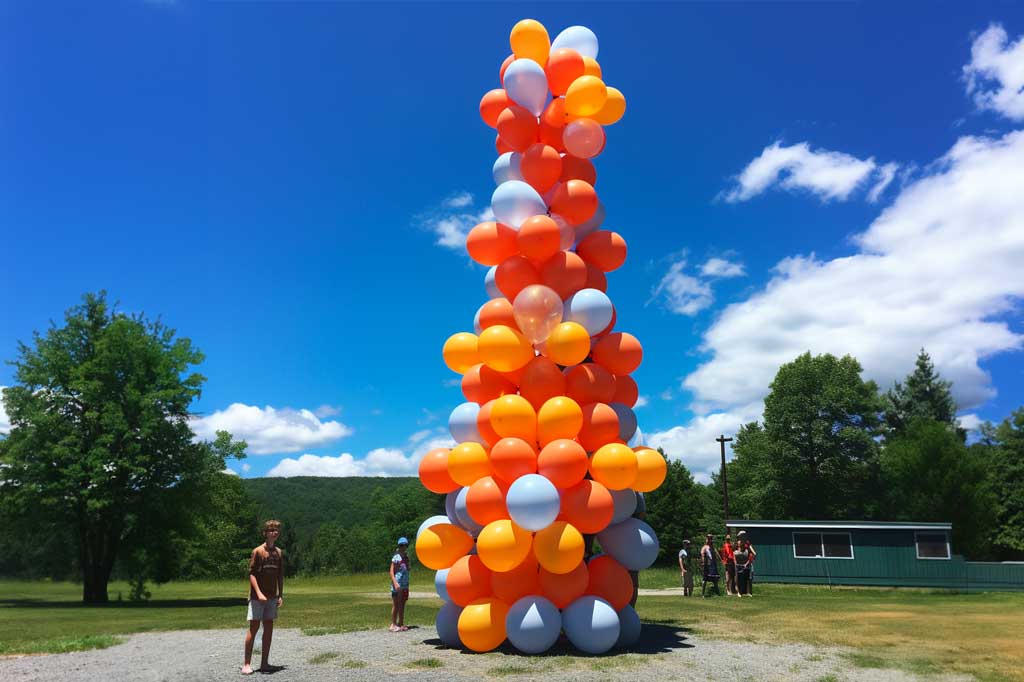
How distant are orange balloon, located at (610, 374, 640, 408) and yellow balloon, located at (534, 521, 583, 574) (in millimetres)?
2546

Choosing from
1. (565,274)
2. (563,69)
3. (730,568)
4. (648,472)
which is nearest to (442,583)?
(648,472)

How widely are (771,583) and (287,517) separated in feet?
255

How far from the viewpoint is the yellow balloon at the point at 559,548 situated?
Answer: 853 cm

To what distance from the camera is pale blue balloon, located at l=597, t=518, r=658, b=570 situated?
9.35 m

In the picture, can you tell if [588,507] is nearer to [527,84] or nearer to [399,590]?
[399,590]

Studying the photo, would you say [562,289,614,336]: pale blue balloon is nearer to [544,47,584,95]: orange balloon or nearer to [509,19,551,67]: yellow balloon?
[544,47,584,95]: orange balloon

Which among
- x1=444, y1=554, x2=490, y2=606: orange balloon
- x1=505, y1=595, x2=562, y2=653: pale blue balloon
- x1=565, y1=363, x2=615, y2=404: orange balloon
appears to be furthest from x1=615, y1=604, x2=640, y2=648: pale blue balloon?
x1=565, y1=363, x2=615, y2=404: orange balloon

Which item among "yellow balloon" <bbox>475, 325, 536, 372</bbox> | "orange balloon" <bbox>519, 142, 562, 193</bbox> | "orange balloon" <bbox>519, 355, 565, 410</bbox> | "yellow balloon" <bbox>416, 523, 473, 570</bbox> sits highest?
"orange balloon" <bbox>519, 142, 562, 193</bbox>

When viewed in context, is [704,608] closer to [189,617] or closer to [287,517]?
[189,617]

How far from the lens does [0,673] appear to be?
7957 millimetres

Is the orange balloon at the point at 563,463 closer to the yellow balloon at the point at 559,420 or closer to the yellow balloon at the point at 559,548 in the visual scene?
the yellow balloon at the point at 559,420

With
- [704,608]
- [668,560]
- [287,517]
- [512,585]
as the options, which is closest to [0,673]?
[512,585]

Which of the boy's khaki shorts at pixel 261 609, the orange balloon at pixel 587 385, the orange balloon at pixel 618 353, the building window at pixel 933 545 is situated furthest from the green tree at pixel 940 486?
the boy's khaki shorts at pixel 261 609

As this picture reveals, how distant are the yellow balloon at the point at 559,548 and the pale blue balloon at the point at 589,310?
2.92 m
